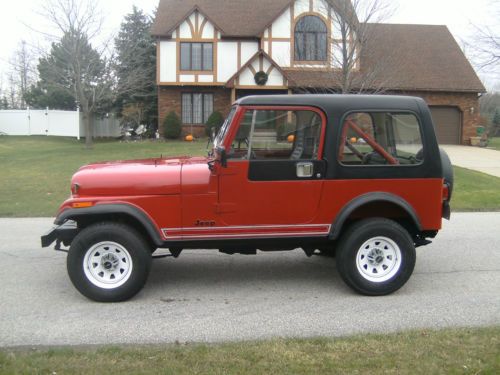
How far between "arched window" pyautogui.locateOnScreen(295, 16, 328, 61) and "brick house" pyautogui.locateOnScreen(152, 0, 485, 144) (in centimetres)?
7

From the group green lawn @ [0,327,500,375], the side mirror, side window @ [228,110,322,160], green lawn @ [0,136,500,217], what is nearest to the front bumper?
green lawn @ [0,327,500,375]

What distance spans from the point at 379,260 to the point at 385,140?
1262mm

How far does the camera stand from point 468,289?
5781 millimetres

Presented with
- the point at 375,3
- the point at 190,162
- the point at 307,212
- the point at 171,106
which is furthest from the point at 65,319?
the point at 171,106

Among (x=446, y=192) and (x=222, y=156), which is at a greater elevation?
(x=222, y=156)

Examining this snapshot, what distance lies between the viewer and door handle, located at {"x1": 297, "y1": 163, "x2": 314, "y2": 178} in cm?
540

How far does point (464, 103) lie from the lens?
97.8 ft

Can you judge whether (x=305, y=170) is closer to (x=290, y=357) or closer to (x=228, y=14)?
(x=290, y=357)

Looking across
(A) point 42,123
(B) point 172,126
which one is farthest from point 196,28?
A: (A) point 42,123

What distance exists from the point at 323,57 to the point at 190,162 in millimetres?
19087

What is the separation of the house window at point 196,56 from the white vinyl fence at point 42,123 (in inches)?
414

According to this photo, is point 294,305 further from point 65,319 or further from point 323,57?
point 323,57

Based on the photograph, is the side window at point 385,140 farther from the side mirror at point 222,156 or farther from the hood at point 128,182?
the hood at point 128,182

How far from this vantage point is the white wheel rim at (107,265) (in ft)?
17.6
